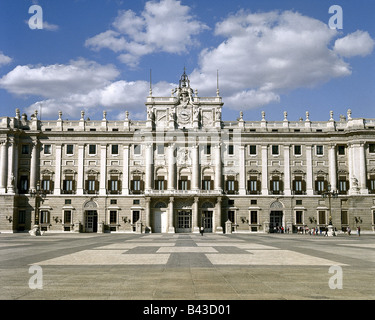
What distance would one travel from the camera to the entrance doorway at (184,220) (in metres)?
71.4

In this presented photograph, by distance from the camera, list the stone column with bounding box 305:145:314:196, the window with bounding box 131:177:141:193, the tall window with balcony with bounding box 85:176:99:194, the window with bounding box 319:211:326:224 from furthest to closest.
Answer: the tall window with balcony with bounding box 85:176:99:194, the window with bounding box 131:177:141:193, the stone column with bounding box 305:145:314:196, the window with bounding box 319:211:326:224

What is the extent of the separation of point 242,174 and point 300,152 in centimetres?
1020

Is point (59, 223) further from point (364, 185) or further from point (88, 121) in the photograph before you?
point (364, 185)

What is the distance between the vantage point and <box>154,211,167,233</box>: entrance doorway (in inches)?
2810

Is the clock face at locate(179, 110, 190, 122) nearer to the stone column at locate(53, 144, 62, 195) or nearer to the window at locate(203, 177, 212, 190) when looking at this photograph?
the window at locate(203, 177, 212, 190)

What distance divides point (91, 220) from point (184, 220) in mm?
14904

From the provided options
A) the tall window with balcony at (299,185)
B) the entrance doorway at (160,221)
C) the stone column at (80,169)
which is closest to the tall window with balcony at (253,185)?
the tall window with balcony at (299,185)

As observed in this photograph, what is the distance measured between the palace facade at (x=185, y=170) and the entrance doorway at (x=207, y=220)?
16 centimetres

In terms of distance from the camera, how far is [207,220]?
7138 centimetres

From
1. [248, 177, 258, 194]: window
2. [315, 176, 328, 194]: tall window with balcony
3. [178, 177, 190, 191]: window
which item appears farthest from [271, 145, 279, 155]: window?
[178, 177, 190, 191]: window

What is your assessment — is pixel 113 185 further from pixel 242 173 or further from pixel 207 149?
pixel 242 173

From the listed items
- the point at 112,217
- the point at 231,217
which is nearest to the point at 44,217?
the point at 112,217

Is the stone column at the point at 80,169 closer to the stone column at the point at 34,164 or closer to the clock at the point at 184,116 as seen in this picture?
the stone column at the point at 34,164

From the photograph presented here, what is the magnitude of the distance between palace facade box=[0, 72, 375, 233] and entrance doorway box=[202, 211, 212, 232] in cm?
16
